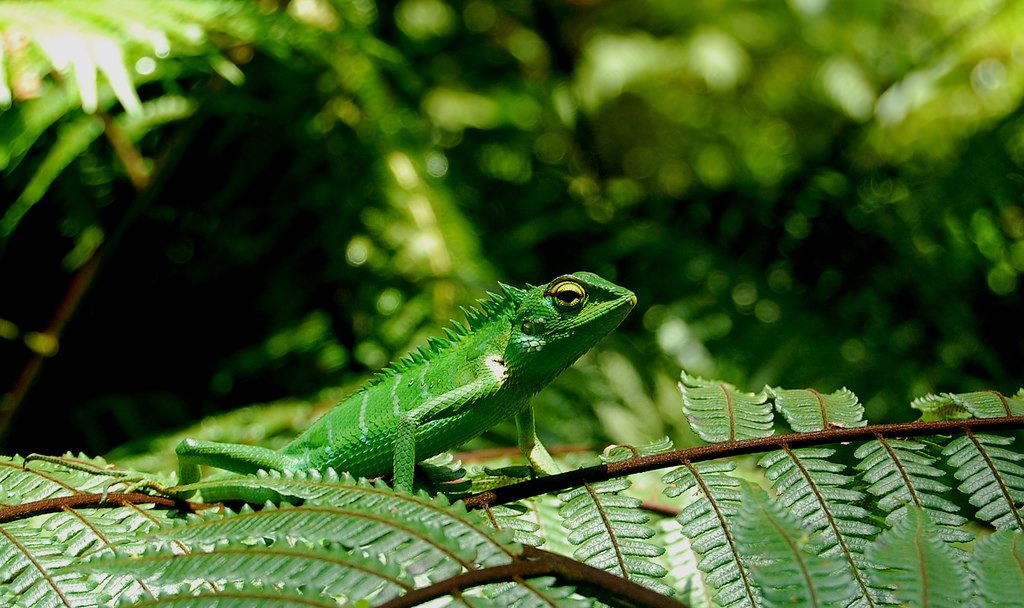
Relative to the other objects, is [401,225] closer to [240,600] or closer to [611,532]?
[611,532]

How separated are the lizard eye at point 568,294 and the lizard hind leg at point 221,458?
2.02 ft

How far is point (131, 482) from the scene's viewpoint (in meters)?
1.56

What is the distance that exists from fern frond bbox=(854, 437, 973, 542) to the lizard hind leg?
105 cm

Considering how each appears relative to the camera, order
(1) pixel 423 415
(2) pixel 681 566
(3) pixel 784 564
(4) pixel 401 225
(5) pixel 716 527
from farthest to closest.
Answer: (4) pixel 401 225, (2) pixel 681 566, (1) pixel 423 415, (5) pixel 716 527, (3) pixel 784 564

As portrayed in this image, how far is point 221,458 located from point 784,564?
3.55ft

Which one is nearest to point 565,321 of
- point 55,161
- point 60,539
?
point 60,539

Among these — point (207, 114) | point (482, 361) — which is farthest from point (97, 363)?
point (482, 361)

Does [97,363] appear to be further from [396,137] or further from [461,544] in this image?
[461,544]

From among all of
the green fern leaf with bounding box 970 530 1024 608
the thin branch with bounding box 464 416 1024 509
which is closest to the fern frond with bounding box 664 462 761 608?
the thin branch with bounding box 464 416 1024 509

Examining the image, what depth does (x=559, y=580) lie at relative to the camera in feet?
3.60

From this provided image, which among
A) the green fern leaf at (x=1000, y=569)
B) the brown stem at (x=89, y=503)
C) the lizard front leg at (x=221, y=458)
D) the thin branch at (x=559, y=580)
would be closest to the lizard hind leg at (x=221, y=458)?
the lizard front leg at (x=221, y=458)

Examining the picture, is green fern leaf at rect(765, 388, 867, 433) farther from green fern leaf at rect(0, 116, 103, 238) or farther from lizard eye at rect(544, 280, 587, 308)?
green fern leaf at rect(0, 116, 103, 238)

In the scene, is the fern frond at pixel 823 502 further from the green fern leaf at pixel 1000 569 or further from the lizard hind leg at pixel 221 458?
the lizard hind leg at pixel 221 458

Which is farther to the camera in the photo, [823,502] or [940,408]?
[940,408]
